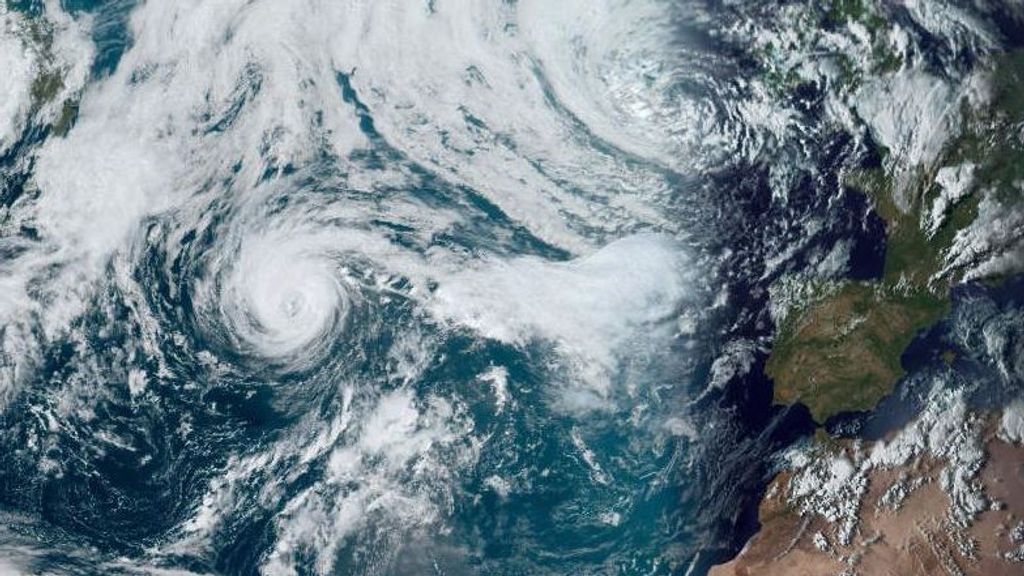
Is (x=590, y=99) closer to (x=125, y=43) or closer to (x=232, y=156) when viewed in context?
(x=232, y=156)

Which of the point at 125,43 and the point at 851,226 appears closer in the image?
the point at 851,226

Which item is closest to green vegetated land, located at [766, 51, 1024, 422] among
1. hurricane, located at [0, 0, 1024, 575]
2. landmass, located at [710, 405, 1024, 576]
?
hurricane, located at [0, 0, 1024, 575]

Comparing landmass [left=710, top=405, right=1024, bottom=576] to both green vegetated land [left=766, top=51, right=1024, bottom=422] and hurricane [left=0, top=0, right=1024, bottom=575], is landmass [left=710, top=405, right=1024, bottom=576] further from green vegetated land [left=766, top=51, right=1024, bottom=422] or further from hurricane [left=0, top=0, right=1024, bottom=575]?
green vegetated land [left=766, top=51, right=1024, bottom=422]

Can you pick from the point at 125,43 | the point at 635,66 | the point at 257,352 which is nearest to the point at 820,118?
the point at 635,66

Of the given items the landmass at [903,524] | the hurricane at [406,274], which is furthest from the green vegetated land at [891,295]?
the landmass at [903,524]

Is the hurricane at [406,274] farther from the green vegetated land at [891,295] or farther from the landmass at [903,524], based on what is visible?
the landmass at [903,524]

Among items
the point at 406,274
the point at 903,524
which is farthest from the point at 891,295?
the point at 406,274
